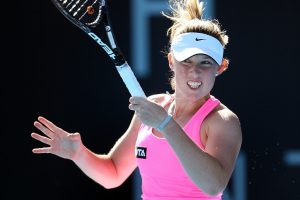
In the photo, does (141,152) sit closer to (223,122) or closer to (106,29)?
(223,122)

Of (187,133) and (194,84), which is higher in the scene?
(194,84)

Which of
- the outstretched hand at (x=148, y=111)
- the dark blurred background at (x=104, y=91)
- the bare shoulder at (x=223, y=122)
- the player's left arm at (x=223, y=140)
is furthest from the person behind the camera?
the dark blurred background at (x=104, y=91)

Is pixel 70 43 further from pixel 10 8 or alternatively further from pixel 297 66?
pixel 297 66

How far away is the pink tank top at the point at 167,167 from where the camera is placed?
8.43 feet

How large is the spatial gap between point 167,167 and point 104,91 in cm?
99

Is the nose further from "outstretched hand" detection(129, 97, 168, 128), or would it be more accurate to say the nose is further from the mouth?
"outstretched hand" detection(129, 97, 168, 128)

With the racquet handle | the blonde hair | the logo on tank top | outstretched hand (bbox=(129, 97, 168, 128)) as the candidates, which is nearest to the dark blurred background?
the blonde hair

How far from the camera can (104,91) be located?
11.4 ft

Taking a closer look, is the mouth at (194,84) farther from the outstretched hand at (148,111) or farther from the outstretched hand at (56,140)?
the outstretched hand at (56,140)

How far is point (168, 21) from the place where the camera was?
137 inches

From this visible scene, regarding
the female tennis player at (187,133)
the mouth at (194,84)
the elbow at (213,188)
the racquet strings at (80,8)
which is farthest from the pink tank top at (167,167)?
the racquet strings at (80,8)

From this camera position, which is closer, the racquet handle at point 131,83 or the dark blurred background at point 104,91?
the racquet handle at point 131,83

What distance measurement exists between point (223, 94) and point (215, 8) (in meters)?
0.43

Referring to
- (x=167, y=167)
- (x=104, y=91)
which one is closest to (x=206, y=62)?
(x=167, y=167)
